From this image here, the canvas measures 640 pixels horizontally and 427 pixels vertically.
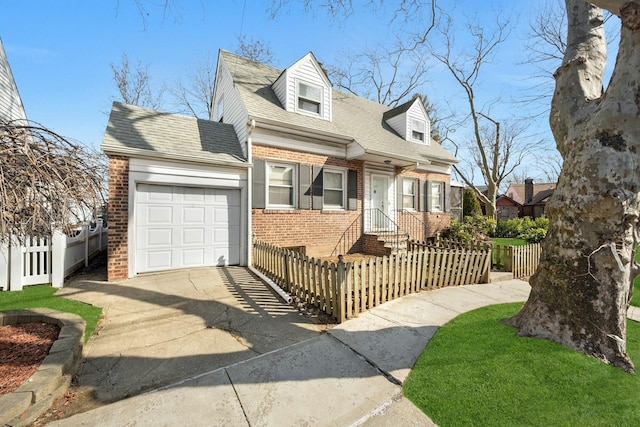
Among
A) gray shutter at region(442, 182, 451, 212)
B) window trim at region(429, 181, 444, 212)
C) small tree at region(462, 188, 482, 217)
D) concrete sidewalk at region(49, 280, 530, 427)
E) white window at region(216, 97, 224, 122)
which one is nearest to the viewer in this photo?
concrete sidewalk at region(49, 280, 530, 427)

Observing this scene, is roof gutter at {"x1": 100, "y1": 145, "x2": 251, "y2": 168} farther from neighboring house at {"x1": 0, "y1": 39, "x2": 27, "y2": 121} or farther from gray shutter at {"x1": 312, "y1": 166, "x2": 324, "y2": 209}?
neighboring house at {"x1": 0, "y1": 39, "x2": 27, "y2": 121}

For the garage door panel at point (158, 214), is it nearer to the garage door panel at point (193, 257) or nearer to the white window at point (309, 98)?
→ the garage door panel at point (193, 257)

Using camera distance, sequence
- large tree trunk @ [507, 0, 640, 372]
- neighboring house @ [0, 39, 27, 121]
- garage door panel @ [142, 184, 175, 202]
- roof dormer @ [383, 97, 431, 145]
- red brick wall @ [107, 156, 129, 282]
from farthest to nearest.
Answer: roof dormer @ [383, 97, 431, 145]
neighboring house @ [0, 39, 27, 121]
garage door panel @ [142, 184, 175, 202]
red brick wall @ [107, 156, 129, 282]
large tree trunk @ [507, 0, 640, 372]

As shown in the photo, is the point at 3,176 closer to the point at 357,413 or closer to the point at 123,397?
the point at 123,397

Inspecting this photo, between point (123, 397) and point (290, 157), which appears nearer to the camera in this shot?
point (123, 397)

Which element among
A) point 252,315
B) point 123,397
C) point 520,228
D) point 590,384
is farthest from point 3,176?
point 520,228

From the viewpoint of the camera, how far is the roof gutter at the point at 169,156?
691 centimetres

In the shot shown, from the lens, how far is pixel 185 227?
26.0 feet

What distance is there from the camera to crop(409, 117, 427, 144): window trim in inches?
558

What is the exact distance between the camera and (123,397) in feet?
9.09

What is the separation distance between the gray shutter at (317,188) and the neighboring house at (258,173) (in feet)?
0.12

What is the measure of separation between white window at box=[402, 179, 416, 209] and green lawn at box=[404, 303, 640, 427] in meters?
9.64

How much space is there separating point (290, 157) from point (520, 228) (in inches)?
635

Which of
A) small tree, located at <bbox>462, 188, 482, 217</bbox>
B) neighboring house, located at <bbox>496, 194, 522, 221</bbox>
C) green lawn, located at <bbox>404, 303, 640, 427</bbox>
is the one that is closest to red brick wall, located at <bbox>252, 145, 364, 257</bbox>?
green lawn, located at <bbox>404, 303, 640, 427</bbox>
